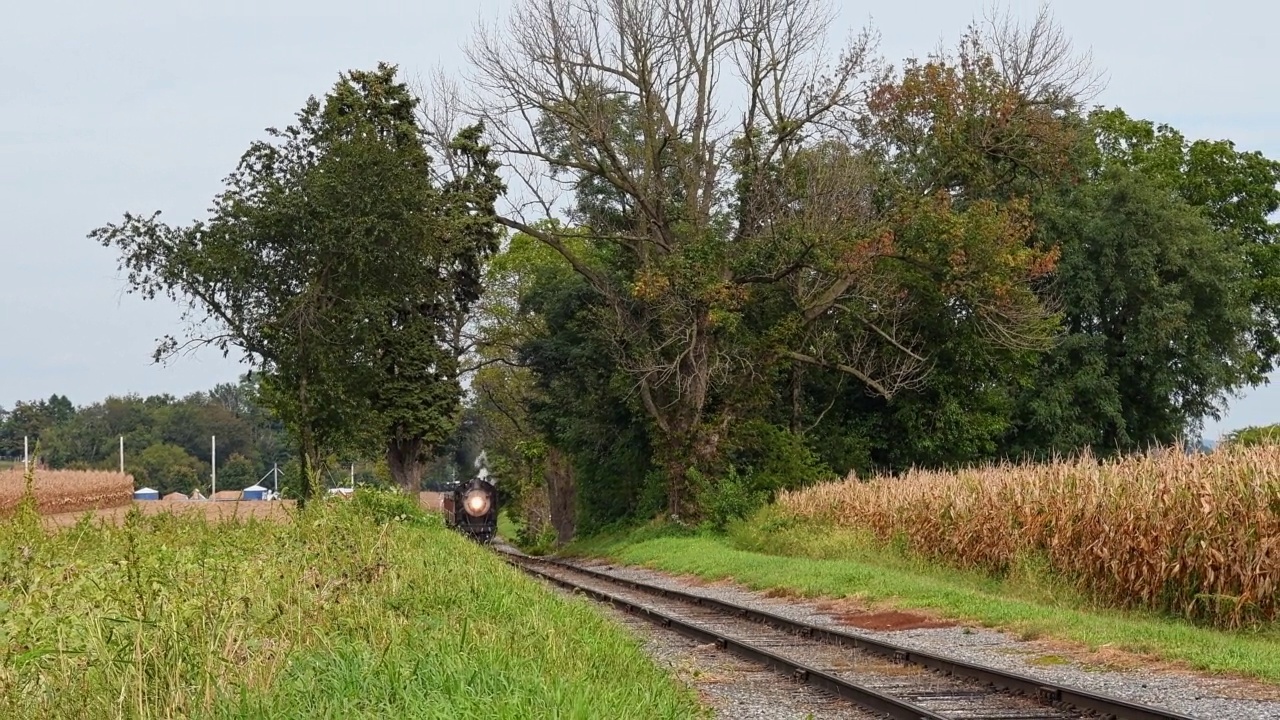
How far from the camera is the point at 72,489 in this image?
41.5 metres

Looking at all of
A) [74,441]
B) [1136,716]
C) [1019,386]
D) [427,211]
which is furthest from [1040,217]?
[74,441]

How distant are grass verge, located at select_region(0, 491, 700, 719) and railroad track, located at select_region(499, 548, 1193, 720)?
1.51 m

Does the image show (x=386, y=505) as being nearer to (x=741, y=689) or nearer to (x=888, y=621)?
(x=888, y=621)

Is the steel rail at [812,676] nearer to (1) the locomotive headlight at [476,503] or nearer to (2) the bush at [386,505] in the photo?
(2) the bush at [386,505]

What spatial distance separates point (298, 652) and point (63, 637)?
1.69 m

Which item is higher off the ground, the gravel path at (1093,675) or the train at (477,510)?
the train at (477,510)

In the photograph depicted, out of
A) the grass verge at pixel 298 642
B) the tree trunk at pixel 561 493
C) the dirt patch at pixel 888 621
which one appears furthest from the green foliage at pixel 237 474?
the grass verge at pixel 298 642

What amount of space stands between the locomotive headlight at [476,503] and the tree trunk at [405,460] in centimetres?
525

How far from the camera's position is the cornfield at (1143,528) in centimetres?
1488

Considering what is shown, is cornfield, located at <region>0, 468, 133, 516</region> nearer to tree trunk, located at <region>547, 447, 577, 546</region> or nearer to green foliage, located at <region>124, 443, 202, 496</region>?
tree trunk, located at <region>547, 447, 577, 546</region>

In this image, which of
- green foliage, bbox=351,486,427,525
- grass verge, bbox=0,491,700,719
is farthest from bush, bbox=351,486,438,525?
grass verge, bbox=0,491,700,719

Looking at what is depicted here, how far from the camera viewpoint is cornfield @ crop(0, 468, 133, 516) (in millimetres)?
35062

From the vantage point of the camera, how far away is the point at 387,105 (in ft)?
148

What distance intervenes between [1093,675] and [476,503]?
1243 inches
